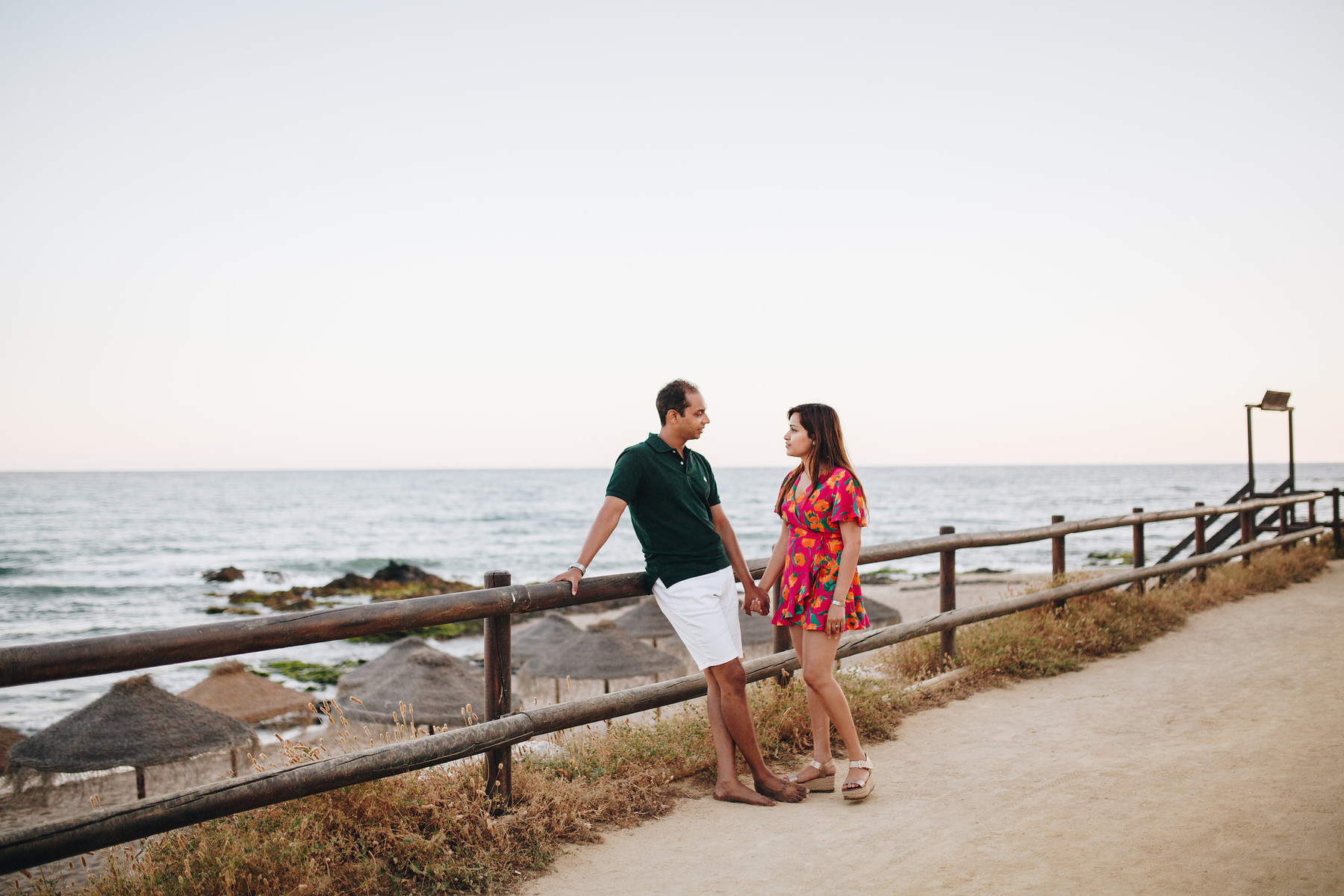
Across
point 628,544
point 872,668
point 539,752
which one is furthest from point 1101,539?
point 539,752

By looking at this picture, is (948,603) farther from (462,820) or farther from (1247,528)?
(1247,528)

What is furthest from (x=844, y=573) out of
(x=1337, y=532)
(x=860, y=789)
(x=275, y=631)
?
(x=1337, y=532)

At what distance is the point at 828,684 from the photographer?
4.04 m

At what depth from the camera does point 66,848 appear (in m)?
2.51

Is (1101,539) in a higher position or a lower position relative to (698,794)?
lower

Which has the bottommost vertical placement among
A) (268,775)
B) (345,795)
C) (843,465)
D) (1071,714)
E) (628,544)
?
(628,544)

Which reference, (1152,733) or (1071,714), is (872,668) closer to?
(1071,714)

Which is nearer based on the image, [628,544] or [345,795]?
[345,795]

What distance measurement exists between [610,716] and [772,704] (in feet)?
4.23

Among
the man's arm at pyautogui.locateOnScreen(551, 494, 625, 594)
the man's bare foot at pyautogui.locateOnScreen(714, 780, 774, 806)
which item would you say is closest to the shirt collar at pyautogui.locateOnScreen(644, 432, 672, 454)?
the man's arm at pyautogui.locateOnScreen(551, 494, 625, 594)

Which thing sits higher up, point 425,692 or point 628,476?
point 628,476

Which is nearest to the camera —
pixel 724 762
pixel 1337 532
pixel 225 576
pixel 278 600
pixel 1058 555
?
pixel 724 762

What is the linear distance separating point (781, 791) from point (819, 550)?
118cm

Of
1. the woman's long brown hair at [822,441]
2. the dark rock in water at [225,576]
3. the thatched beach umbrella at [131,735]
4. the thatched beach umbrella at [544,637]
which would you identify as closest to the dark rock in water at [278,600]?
the dark rock in water at [225,576]
